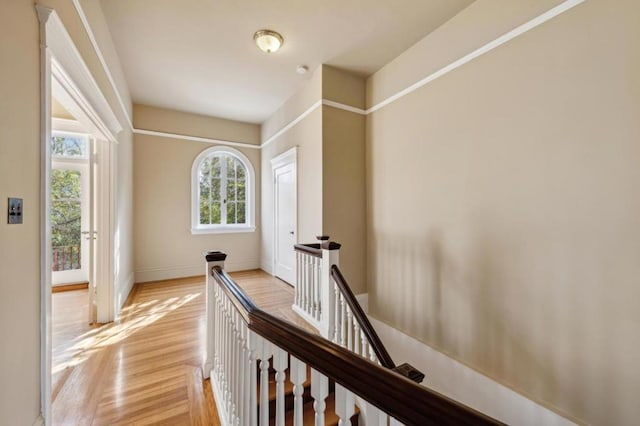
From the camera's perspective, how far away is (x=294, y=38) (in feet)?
9.09

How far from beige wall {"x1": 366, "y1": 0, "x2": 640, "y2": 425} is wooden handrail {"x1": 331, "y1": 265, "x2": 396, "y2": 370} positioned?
36.7 inches

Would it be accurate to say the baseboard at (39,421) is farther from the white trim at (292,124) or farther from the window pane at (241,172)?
the window pane at (241,172)

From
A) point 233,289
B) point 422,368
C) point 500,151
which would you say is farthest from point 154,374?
point 500,151

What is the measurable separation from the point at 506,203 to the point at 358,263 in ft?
5.94

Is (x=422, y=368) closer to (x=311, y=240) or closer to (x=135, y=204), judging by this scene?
(x=311, y=240)

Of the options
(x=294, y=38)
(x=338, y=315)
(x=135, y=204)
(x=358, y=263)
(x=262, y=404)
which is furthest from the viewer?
(x=135, y=204)

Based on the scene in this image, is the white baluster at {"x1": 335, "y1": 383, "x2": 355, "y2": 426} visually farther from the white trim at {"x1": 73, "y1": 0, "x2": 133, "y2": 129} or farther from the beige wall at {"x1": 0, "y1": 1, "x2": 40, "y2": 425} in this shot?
the white trim at {"x1": 73, "y1": 0, "x2": 133, "y2": 129}

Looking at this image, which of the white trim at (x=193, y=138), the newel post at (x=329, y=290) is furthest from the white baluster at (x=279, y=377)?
the white trim at (x=193, y=138)

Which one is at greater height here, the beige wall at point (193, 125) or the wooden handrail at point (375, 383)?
the beige wall at point (193, 125)

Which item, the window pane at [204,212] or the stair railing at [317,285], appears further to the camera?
the window pane at [204,212]

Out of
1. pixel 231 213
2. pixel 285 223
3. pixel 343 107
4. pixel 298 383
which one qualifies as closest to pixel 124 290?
pixel 231 213

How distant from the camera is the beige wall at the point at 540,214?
5.35 feet

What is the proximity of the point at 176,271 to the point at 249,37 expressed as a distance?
3812 mm

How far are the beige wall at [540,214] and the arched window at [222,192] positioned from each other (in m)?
3.40
